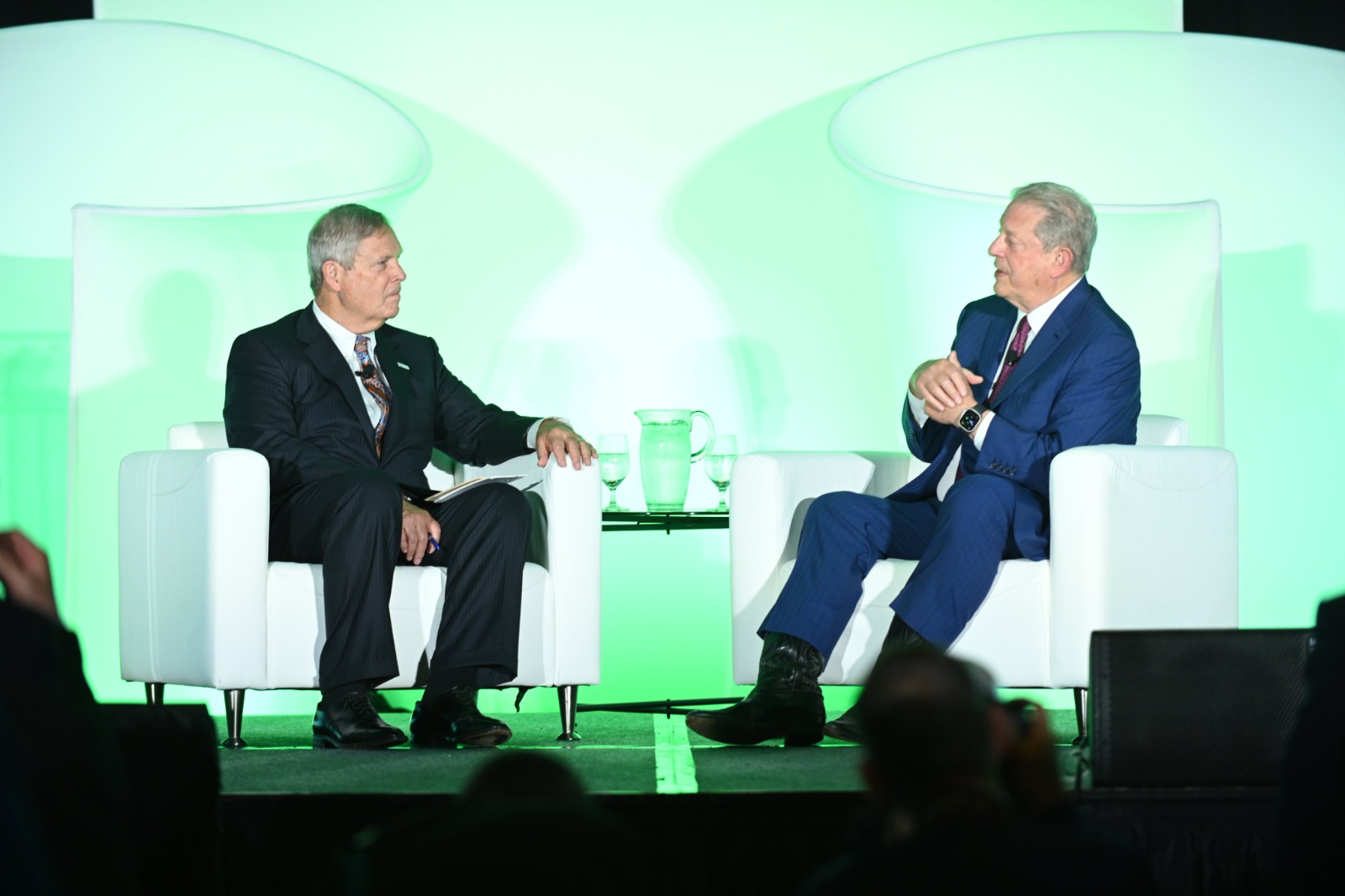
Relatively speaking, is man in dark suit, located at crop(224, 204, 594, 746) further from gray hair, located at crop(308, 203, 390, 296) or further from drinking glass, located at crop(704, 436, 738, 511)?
drinking glass, located at crop(704, 436, 738, 511)

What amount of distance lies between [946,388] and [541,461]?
86 centimetres

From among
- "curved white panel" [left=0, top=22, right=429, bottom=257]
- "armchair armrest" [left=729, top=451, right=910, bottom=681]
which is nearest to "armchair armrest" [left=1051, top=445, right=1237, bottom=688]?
"armchair armrest" [left=729, top=451, right=910, bottom=681]

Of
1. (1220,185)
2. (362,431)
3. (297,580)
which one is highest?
(1220,185)

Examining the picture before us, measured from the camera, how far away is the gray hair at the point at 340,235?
10.5ft

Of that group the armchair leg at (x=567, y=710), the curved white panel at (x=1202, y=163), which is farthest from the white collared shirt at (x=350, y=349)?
the curved white panel at (x=1202, y=163)

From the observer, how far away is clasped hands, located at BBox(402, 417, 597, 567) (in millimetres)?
2977

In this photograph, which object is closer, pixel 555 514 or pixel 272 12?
pixel 555 514

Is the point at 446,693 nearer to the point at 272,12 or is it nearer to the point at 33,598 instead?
the point at 33,598

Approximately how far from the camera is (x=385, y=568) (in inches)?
113

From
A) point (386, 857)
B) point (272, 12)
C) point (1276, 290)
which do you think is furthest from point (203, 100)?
point (386, 857)

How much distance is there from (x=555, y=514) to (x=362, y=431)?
1.59ft

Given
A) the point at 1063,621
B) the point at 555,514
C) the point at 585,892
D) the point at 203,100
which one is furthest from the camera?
the point at 203,100

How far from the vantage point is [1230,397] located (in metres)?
4.21

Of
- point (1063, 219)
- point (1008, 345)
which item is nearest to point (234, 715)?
point (1008, 345)
